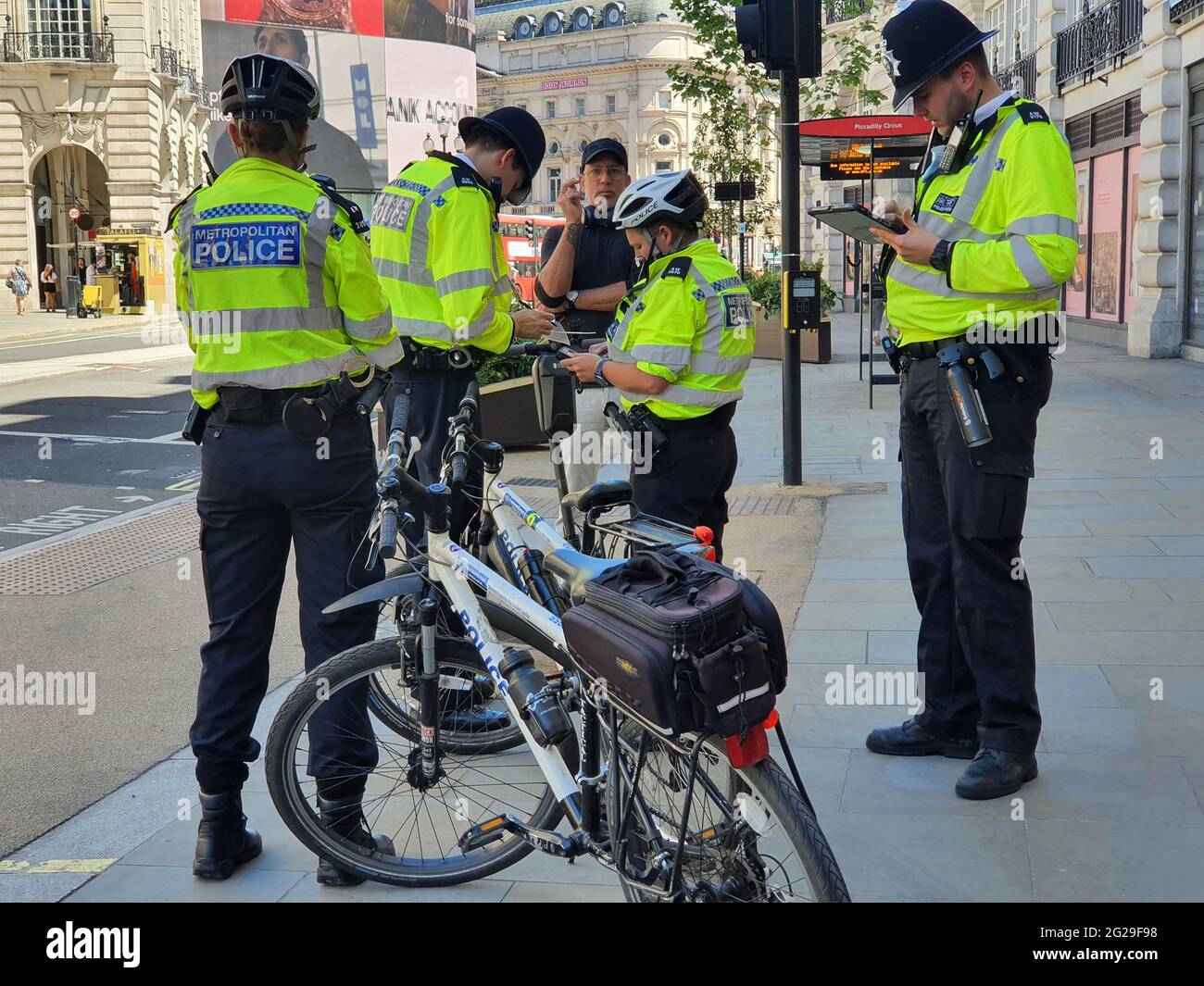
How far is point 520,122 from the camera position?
5234mm

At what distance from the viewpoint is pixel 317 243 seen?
12.3ft

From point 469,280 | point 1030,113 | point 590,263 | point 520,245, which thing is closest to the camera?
point 1030,113

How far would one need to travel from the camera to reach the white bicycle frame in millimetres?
3271

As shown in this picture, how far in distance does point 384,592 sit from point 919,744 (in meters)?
1.94

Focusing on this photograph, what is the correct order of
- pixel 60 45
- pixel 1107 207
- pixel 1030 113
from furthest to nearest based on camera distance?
pixel 60 45
pixel 1107 207
pixel 1030 113

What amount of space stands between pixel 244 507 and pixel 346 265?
70 centimetres

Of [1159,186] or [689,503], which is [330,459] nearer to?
[689,503]

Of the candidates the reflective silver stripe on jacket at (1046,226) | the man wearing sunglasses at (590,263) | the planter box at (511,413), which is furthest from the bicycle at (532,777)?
the planter box at (511,413)

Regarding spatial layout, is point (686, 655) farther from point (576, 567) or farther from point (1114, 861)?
point (1114, 861)

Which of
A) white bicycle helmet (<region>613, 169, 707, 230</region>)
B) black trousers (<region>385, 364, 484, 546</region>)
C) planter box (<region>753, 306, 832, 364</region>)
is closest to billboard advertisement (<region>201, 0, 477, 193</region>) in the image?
planter box (<region>753, 306, 832, 364</region>)

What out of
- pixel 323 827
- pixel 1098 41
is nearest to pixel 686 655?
pixel 323 827

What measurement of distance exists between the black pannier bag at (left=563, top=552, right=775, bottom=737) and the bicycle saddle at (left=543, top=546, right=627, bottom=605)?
0.22 metres

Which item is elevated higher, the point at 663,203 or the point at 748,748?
the point at 663,203

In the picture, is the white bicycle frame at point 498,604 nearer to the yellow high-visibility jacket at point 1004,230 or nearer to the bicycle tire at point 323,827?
the bicycle tire at point 323,827
